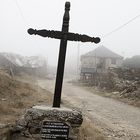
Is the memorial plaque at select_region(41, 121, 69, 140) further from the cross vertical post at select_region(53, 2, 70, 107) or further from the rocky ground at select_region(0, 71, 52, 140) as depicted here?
the rocky ground at select_region(0, 71, 52, 140)

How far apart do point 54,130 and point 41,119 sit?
0.91ft

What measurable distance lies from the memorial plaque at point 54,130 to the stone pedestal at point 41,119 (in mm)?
63

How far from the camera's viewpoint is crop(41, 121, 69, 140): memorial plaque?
5.54m

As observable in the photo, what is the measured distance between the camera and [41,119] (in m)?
5.59

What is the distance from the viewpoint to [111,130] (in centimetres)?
1079

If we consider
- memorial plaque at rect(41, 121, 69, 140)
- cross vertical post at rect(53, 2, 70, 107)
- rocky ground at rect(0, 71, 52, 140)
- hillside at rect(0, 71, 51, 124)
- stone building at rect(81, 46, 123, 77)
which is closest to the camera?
memorial plaque at rect(41, 121, 69, 140)

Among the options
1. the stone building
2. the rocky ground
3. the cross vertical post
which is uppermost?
the stone building

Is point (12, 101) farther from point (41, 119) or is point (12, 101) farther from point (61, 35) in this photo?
point (41, 119)

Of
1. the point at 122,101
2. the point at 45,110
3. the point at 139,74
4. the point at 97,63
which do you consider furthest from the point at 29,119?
the point at 97,63

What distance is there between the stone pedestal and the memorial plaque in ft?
0.21

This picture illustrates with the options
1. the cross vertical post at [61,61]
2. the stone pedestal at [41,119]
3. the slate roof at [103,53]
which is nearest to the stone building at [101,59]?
the slate roof at [103,53]

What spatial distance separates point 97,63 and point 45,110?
46.7 metres

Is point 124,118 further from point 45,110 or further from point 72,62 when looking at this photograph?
point 72,62

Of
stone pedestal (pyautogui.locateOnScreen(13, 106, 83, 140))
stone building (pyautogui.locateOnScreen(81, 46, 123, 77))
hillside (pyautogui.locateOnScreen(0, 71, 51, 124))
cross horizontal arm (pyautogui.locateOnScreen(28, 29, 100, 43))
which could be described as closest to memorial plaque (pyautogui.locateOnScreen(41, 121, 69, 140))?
stone pedestal (pyautogui.locateOnScreen(13, 106, 83, 140))
